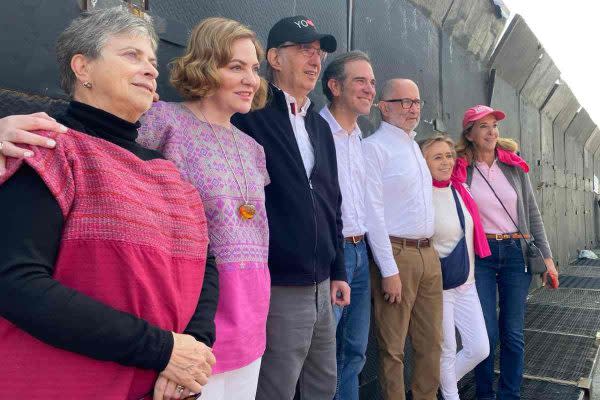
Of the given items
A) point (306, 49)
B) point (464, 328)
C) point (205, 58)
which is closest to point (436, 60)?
point (464, 328)

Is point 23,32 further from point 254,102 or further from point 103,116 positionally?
point 254,102

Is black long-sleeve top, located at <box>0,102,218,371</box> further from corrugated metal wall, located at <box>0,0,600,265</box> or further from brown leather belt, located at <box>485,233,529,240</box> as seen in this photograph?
brown leather belt, located at <box>485,233,529,240</box>

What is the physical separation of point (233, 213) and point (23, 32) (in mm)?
883

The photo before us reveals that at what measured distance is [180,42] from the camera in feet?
7.36

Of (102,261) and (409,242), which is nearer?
(102,261)

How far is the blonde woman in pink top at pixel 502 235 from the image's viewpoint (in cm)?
348

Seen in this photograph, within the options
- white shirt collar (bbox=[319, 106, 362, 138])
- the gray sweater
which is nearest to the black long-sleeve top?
white shirt collar (bbox=[319, 106, 362, 138])

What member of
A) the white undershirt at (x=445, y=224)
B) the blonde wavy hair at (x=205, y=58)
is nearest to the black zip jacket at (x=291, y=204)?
the blonde wavy hair at (x=205, y=58)

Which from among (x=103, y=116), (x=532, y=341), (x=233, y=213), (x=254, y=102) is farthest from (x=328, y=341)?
(x=532, y=341)

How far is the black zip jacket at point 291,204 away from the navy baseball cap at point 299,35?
253 mm

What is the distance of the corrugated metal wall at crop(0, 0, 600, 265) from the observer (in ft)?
5.44

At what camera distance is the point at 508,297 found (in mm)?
3490

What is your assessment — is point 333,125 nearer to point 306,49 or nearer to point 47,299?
point 306,49

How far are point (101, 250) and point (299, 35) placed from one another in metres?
1.46
